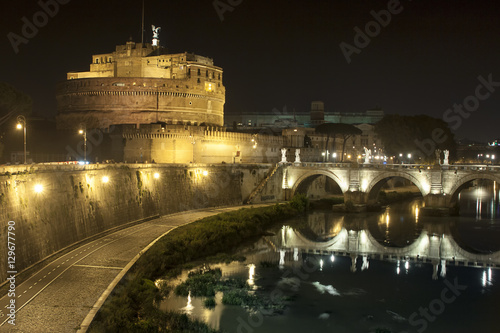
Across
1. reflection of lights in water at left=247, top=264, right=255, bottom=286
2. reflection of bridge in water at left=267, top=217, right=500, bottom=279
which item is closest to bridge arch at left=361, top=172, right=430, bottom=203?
reflection of bridge in water at left=267, top=217, right=500, bottom=279

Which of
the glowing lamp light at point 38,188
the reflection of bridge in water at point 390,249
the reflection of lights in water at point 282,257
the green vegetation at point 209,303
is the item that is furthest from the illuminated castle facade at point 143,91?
the green vegetation at point 209,303

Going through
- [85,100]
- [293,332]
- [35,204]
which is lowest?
[293,332]

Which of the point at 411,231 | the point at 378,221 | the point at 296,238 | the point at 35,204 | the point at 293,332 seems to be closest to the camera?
the point at 293,332

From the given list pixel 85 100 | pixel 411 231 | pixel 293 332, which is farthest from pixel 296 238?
pixel 85 100

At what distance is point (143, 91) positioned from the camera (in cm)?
4953

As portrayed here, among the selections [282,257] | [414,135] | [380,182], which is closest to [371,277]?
[282,257]

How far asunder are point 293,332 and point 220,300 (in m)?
3.61

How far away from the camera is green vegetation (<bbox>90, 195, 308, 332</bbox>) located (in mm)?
14789

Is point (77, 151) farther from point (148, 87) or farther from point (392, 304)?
point (392, 304)

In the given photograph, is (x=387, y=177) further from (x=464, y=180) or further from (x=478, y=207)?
(x=478, y=207)

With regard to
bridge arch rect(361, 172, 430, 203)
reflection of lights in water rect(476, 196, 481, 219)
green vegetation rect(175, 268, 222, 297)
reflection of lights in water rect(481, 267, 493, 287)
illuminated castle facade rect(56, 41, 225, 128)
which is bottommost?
reflection of lights in water rect(481, 267, 493, 287)

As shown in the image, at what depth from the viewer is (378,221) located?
125 feet

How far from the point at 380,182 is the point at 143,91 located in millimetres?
23774

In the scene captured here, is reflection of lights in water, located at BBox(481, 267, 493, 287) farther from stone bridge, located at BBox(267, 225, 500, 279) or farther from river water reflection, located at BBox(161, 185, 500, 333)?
stone bridge, located at BBox(267, 225, 500, 279)
